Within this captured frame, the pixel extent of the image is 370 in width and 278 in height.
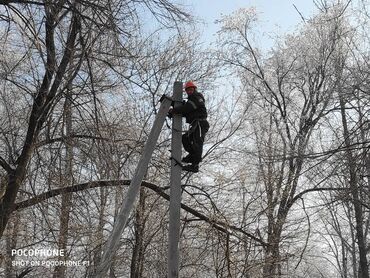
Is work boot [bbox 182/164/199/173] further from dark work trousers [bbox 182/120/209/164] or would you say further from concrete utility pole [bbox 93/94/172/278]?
concrete utility pole [bbox 93/94/172/278]

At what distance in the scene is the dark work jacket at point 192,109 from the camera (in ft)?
11.9

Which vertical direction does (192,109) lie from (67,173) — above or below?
below

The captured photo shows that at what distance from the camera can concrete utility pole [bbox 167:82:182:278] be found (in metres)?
3.10

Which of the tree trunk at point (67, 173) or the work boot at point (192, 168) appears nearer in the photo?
the work boot at point (192, 168)

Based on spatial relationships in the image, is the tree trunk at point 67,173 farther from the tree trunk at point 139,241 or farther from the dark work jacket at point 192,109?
the tree trunk at point 139,241

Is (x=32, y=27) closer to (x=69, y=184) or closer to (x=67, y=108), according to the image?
(x=67, y=108)

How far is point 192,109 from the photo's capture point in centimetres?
370

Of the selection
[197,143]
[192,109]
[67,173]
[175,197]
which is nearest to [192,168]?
[197,143]

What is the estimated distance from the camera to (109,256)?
3041 millimetres

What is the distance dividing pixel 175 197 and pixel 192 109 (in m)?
0.85

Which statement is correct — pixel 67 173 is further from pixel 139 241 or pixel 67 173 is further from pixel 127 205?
pixel 139 241

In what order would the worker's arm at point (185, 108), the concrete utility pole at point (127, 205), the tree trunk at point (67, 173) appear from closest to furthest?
the concrete utility pole at point (127, 205), the worker's arm at point (185, 108), the tree trunk at point (67, 173)

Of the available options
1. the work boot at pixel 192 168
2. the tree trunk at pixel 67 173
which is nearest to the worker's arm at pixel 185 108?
the work boot at pixel 192 168

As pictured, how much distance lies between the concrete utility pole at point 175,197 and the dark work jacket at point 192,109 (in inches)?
2.2
